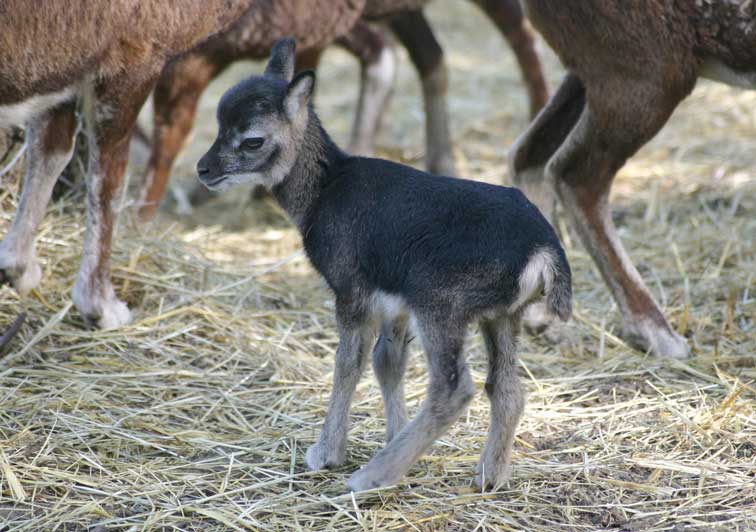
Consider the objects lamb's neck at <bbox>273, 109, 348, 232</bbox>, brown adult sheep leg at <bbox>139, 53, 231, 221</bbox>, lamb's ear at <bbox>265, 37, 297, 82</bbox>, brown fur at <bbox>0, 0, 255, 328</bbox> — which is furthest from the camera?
brown adult sheep leg at <bbox>139, 53, 231, 221</bbox>

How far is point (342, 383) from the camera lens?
3797 millimetres

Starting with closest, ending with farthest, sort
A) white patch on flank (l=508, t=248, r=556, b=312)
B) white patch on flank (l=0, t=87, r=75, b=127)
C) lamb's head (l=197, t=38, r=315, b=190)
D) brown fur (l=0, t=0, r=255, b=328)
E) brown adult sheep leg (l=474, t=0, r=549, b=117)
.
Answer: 1. white patch on flank (l=508, t=248, r=556, b=312)
2. lamb's head (l=197, t=38, r=315, b=190)
3. brown fur (l=0, t=0, r=255, b=328)
4. white patch on flank (l=0, t=87, r=75, b=127)
5. brown adult sheep leg (l=474, t=0, r=549, b=117)

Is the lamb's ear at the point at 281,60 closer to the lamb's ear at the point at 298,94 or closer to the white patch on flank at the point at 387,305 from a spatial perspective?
the lamb's ear at the point at 298,94

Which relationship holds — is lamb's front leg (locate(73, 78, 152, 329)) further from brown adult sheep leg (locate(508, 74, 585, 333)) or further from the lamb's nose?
brown adult sheep leg (locate(508, 74, 585, 333))

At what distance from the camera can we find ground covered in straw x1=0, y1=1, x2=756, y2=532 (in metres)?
3.63

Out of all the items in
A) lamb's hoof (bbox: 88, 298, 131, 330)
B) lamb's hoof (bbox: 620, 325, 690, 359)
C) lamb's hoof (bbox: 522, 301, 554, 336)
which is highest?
lamb's hoof (bbox: 88, 298, 131, 330)

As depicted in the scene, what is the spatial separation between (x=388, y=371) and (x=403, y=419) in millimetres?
184

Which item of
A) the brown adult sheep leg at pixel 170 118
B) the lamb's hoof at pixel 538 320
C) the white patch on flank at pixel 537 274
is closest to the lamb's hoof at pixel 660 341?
the lamb's hoof at pixel 538 320

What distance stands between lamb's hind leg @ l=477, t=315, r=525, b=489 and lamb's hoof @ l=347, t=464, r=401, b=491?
13.2 inches

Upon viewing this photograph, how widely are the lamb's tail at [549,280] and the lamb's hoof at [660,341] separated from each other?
1632mm

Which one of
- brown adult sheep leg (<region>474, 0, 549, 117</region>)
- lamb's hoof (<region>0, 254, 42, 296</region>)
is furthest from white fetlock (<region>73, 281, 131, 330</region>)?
brown adult sheep leg (<region>474, 0, 549, 117</region>)

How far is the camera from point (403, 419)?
3953 millimetres

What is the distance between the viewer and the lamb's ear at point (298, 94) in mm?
3768

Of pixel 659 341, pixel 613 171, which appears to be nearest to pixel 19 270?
pixel 613 171
